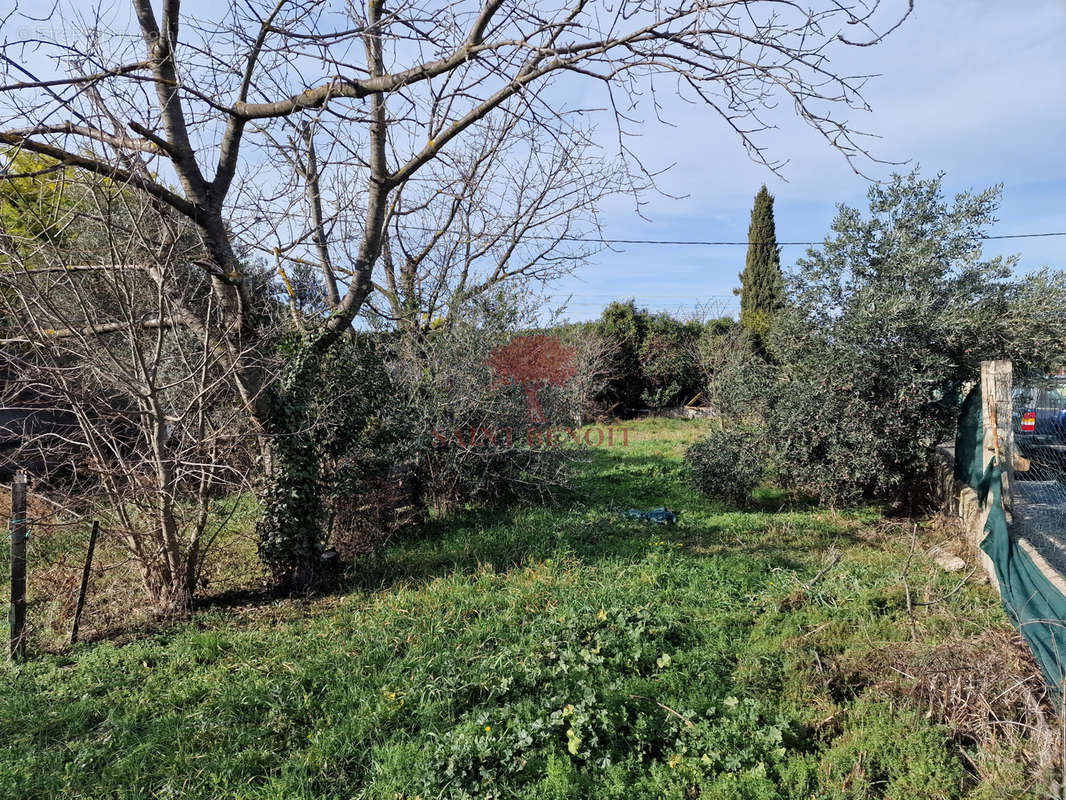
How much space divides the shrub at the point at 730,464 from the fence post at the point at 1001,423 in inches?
119

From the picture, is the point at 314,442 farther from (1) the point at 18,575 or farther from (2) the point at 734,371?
(2) the point at 734,371

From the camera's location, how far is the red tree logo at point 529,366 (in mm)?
7551

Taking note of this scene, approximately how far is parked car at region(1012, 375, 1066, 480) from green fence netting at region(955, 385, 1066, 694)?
12.6 inches

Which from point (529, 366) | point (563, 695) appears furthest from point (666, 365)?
point (563, 695)

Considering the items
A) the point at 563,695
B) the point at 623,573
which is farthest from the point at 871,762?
the point at 623,573

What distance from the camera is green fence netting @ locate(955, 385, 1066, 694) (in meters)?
2.79

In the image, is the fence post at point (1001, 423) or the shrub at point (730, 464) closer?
the fence post at point (1001, 423)

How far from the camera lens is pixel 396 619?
4320 millimetres

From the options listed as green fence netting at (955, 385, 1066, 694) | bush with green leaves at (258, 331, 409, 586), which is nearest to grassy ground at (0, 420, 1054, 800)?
green fence netting at (955, 385, 1066, 694)

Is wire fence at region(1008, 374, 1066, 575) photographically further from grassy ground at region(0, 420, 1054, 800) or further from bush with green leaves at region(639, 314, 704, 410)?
bush with green leaves at region(639, 314, 704, 410)

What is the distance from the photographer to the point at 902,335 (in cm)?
682

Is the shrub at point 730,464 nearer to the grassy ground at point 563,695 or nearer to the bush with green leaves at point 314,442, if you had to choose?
the grassy ground at point 563,695

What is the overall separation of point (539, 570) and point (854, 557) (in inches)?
121

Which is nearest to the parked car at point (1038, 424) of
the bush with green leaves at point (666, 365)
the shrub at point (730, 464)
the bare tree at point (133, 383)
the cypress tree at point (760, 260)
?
the shrub at point (730, 464)
